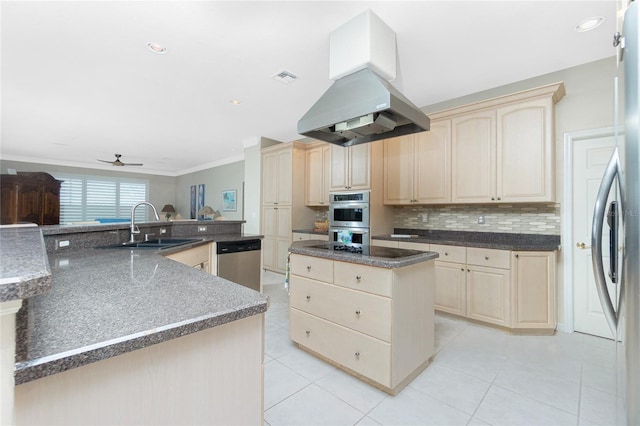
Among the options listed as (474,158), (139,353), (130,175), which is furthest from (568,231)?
(130,175)

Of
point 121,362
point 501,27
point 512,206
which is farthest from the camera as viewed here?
point 512,206

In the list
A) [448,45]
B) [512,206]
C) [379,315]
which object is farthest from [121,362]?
[512,206]

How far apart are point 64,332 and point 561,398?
2488mm

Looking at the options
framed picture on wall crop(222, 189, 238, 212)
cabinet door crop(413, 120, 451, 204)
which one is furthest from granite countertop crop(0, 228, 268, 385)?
framed picture on wall crop(222, 189, 238, 212)

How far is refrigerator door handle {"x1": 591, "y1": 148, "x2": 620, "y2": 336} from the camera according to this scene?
40.3 inches

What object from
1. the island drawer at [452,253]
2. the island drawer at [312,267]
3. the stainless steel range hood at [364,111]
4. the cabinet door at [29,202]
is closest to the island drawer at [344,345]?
the island drawer at [312,267]

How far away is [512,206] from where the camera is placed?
3141mm

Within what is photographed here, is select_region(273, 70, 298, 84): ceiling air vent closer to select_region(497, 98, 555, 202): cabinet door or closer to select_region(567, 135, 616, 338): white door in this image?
select_region(497, 98, 555, 202): cabinet door

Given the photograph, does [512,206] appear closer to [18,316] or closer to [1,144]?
[18,316]

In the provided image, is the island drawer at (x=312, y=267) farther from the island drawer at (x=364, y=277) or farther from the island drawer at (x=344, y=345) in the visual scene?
the island drawer at (x=344, y=345)

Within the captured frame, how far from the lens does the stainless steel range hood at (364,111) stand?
70.5 inches

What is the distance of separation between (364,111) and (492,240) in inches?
92.9

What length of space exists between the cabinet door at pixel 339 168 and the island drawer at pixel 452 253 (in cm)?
164

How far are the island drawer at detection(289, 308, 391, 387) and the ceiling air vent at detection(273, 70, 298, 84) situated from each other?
2.33m
